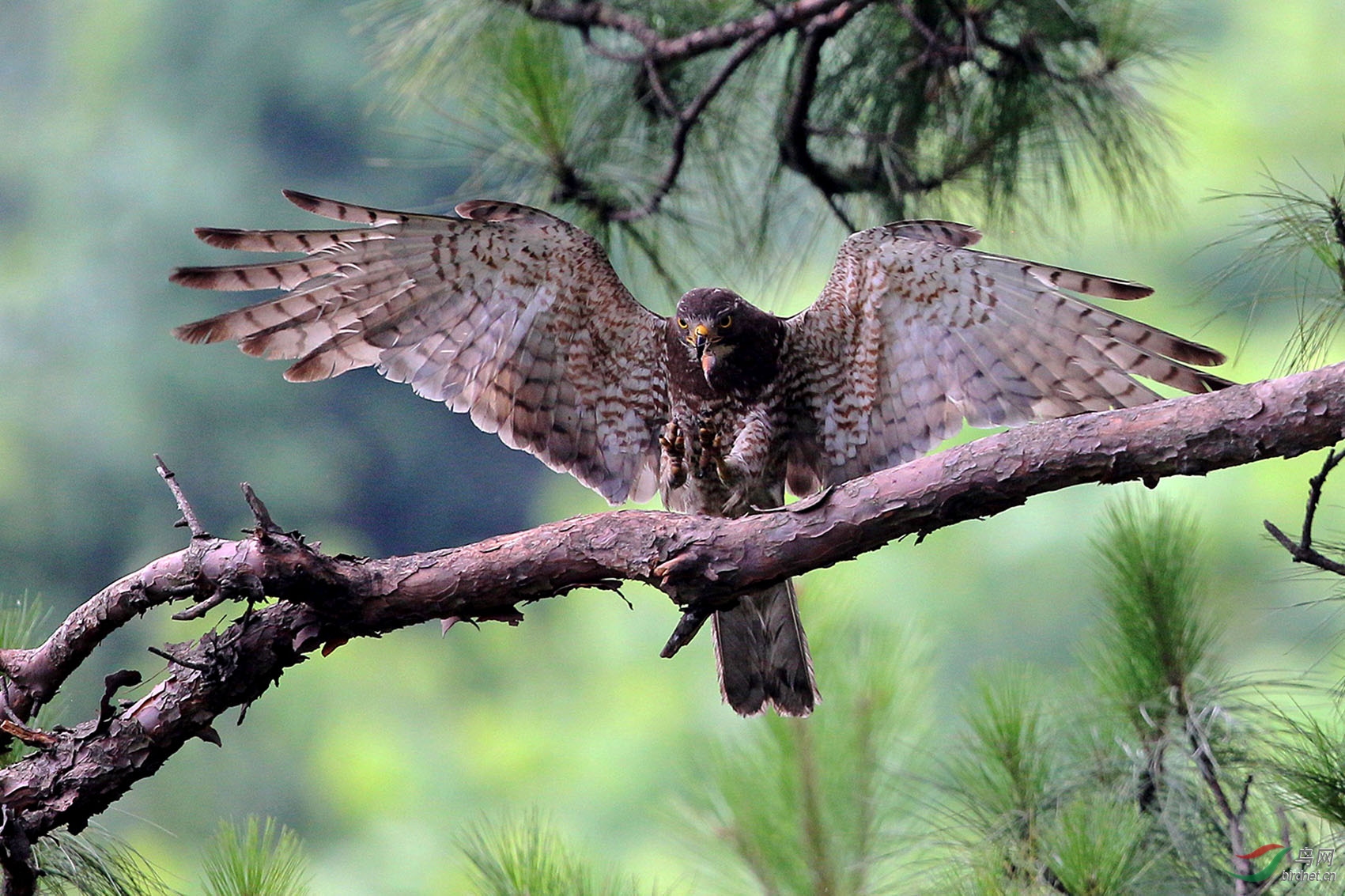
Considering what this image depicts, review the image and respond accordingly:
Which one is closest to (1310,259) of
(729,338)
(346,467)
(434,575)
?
(729,338)

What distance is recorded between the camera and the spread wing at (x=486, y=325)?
6.71ft

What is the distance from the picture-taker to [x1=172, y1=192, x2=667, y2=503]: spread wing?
80.5 inches

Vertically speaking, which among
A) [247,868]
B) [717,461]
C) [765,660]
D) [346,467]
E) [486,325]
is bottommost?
[247,868]

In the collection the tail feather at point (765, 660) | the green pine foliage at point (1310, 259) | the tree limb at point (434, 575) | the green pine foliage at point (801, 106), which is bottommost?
the tree limb at point (434, 575)

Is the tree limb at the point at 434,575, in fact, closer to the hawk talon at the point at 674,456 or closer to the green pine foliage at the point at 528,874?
the green pine foliage at the point at 528,874

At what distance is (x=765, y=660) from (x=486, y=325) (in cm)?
78

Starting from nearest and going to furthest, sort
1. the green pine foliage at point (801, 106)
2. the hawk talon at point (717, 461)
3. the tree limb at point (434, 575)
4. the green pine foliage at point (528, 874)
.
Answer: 1. the tree limb at point (434, 575)
2. the green pine foliage at point (528, 874)
3. the hawk talon at point (717, 461)
4. the green pine foliage at point (801, 106)

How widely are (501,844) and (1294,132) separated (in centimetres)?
643

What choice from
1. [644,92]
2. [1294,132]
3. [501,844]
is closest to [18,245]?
[644,92]

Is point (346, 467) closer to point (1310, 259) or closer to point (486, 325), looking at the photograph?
point (486, 325)

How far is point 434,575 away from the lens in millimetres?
1611

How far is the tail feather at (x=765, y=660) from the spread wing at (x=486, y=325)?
0.31 metres

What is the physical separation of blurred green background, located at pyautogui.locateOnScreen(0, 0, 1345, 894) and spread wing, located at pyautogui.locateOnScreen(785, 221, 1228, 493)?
2811 millimetres

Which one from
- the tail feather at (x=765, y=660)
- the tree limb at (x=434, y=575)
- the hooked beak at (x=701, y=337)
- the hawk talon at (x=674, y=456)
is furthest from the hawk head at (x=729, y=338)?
the tree limb at (x=434, y=575)
